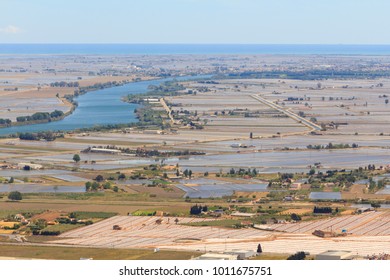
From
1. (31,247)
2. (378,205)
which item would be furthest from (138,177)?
(31,247)

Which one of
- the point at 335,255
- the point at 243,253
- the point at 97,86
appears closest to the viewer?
the point at 335,255

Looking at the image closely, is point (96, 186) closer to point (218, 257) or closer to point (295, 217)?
point (295, 217)

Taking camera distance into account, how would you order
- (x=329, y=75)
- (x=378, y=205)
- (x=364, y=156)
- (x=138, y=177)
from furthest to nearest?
(x=329, y=75) → (x=364, y=156) → (x=138, y=177) → (x=378, y=205)

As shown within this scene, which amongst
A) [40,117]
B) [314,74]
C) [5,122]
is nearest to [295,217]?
[5,122]

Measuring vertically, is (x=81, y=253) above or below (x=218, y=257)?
below

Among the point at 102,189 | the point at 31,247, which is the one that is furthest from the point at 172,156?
the point at 31,247

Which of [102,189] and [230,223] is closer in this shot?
[230,223]

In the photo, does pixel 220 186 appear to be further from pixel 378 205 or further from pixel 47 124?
pixel 47 124

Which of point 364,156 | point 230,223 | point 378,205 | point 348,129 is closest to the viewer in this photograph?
point 230,223
